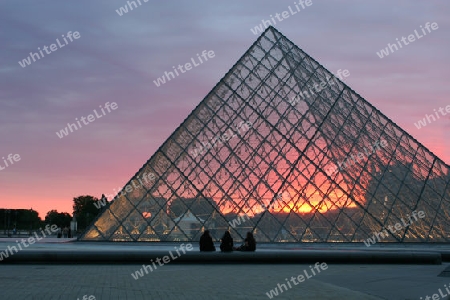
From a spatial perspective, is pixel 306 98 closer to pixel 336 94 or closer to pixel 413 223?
pixel 336 94

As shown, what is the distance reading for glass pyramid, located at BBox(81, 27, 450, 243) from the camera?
25266 millimetres

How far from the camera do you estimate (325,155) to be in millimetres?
26984

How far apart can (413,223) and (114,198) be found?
11.8 m

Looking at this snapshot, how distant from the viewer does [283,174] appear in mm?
26484
